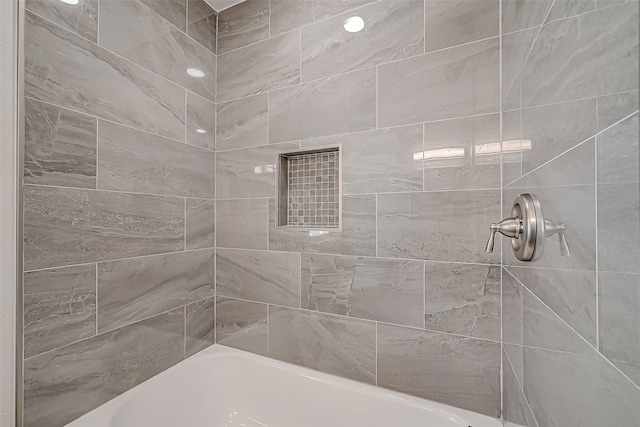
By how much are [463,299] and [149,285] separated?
55.4 inches

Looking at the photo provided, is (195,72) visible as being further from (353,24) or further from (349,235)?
(349,235)

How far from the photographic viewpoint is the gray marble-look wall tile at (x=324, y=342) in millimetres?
1408

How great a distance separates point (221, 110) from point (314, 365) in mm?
1529

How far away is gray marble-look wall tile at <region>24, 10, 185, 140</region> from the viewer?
3.34 ft

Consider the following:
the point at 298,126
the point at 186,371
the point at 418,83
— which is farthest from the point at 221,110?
the point at 186,371

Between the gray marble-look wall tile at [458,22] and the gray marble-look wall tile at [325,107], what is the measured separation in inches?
11.6

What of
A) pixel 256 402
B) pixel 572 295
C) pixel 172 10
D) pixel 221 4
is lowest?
pixel 256 402

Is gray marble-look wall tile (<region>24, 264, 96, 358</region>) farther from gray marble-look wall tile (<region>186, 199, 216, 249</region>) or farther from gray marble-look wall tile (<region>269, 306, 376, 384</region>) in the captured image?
gray marble-look wall tile (<region>269, 306, 376, 384</region>)

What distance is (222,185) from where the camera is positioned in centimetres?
179

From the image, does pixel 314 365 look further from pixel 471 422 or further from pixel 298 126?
pixel 298 126

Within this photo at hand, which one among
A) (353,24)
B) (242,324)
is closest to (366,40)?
(353,24)

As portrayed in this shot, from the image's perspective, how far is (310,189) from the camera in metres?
1.61

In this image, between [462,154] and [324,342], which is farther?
[324,342]
